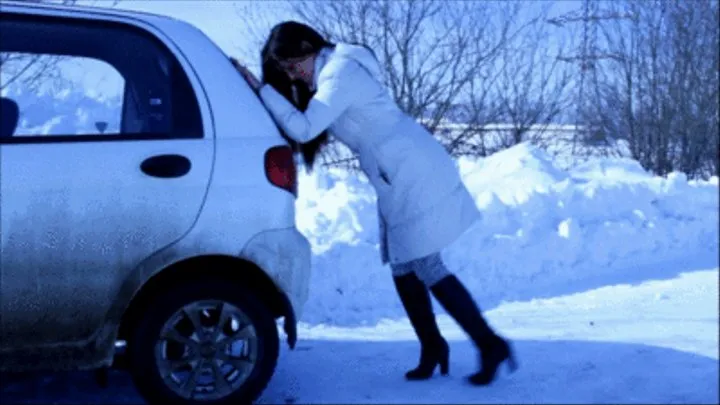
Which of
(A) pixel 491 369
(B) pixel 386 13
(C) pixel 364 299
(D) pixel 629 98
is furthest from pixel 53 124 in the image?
(D) pixel 629 98

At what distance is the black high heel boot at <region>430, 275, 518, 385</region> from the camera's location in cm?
484

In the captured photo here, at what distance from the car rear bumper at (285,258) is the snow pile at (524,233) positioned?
2.05 metres

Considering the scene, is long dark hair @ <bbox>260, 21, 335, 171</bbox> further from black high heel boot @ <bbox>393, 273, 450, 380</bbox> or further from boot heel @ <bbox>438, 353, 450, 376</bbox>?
boot heel @ <bbox>438, 353, 450, 376</bbox>

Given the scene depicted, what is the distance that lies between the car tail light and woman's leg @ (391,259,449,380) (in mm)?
874

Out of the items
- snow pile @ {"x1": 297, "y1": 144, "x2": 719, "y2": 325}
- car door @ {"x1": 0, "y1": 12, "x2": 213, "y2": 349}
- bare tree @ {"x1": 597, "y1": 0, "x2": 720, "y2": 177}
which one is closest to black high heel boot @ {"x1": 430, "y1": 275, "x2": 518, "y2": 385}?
car door @ {"x1": 0, "y1": 12, "x2": 213, "y2": 349}

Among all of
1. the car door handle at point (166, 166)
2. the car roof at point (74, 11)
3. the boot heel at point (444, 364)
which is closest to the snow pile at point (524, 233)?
the boot heel at point (444, 364)

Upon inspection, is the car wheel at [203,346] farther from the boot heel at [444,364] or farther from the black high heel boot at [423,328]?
the boot heel at [444,364]

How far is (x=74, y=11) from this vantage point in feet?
14.1

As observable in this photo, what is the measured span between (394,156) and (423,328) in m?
0.87

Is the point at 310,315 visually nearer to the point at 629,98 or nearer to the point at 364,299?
the point at 364,299

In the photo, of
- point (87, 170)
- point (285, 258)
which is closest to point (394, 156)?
point (285, 258)

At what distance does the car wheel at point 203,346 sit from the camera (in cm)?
420

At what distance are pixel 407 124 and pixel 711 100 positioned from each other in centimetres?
666

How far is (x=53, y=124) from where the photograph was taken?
4195 millimetres
